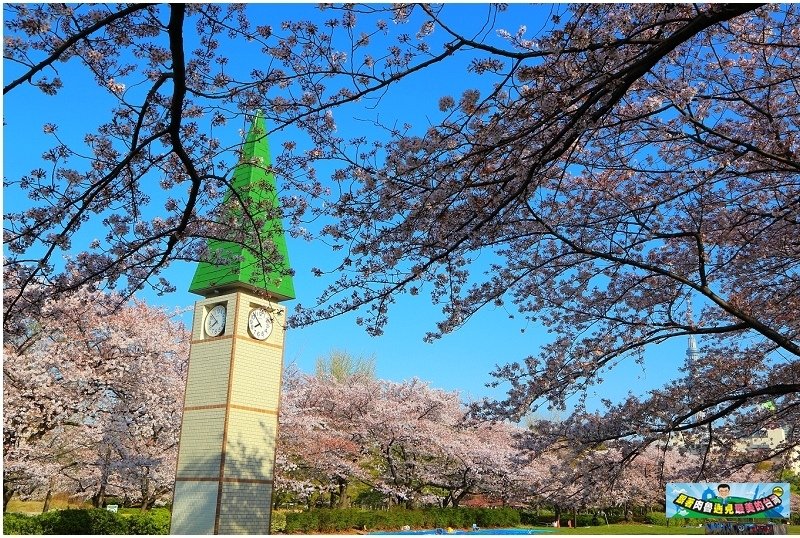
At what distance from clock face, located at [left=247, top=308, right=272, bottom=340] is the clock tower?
0.07ft

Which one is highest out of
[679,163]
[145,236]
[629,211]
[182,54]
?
[679,163]

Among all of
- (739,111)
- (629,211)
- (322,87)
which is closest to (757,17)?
(739,111)

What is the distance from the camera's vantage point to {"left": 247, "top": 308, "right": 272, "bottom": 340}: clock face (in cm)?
1378

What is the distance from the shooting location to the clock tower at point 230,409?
12.6 metres

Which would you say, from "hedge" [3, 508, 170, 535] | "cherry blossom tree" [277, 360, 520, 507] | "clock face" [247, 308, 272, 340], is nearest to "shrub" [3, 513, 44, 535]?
"hedge" [3, 508, 170, 535]

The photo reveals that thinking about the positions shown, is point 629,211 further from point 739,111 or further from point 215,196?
point 215,196

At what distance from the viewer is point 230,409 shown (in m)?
12.9

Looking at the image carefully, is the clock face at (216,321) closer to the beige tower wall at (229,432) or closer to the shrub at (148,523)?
the beige tower wall at (229,432)

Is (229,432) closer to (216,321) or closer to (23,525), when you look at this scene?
(216,321)

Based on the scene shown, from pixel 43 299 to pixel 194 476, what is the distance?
9.57 metres

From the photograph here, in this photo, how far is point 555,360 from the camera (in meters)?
6.11

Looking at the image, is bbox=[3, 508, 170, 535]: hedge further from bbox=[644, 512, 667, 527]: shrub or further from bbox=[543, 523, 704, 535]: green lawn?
bbox=[644, 512, 667, 527]: shrub

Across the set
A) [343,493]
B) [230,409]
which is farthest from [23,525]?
[343,493]

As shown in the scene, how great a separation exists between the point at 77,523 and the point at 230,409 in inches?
155
